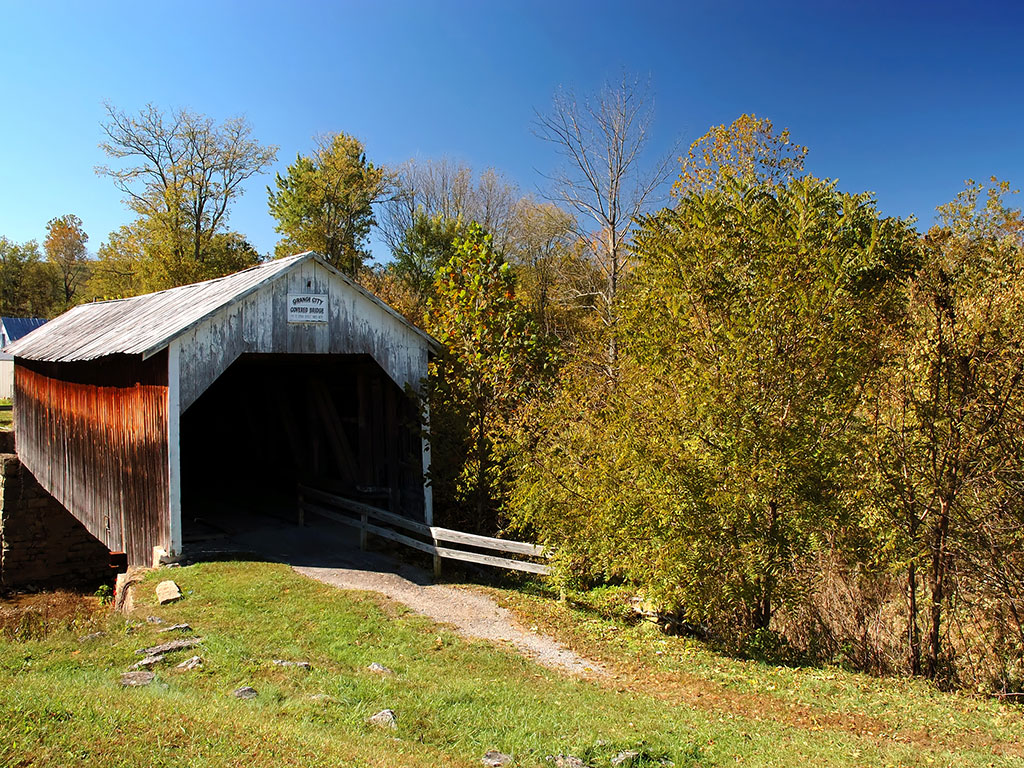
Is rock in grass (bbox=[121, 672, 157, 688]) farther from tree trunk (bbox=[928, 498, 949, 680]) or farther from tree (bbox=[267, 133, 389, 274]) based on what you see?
tree (bbox=[267, 133, 389, 274])

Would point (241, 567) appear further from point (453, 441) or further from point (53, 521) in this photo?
point (53, 521)

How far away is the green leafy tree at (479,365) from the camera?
11328mm

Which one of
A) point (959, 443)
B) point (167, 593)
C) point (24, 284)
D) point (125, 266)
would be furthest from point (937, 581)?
point (24, 284)

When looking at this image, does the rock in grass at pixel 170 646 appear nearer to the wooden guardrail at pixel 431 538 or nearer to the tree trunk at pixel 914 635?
the wooden guardrail at pixel 431 538

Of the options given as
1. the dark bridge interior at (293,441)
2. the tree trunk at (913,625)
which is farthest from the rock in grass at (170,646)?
the tree trunk at (913,625)

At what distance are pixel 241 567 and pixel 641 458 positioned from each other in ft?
20.1

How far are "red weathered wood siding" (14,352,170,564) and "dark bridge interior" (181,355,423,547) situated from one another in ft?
4.16

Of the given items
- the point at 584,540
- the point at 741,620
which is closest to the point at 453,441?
the point at 584,540

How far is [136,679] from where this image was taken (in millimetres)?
5863

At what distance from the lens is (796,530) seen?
757 cm

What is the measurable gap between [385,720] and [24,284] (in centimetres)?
5827

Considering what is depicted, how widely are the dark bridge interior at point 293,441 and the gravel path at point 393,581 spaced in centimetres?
92

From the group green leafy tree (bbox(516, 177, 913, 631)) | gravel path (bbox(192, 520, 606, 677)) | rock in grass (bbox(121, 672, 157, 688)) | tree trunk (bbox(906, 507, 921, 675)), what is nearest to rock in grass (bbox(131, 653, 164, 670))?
rock in grass (bbox(121, 672, 157, 688))

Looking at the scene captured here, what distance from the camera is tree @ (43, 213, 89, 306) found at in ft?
179
